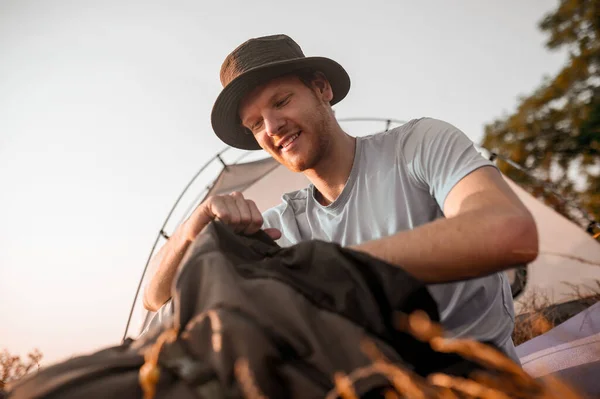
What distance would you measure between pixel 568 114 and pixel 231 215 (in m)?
9.71

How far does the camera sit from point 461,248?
2.03ft

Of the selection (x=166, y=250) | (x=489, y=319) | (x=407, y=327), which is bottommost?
(x=489, y=319)

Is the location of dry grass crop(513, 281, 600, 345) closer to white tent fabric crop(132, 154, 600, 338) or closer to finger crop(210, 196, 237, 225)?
white tent fabric crop(132, 154, 600, 338)

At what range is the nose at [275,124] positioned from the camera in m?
1.43

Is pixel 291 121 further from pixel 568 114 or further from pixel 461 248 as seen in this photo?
pixel 568 114

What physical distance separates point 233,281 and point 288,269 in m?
0.14

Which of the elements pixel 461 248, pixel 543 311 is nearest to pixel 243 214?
pixel 461 248

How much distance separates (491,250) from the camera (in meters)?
0.62

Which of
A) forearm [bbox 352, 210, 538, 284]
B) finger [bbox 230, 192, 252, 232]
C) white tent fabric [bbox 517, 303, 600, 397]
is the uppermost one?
finger [bbox 230, 192, 252, 232]

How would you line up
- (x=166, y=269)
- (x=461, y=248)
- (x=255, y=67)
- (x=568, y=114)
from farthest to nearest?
(x=568, y=114) < (x=255, y=67) < (x=166, y=269) < (x=461, y=248)

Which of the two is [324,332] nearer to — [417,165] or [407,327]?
[407,327]

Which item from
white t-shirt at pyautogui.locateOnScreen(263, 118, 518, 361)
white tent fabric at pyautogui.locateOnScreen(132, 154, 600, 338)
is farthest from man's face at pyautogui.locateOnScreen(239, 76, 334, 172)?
white tent fabric at pyautogui.locateOnScreen(132, 154, 600, 338)

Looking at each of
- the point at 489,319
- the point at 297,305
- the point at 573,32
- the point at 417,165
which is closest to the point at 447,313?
the point at 489,319

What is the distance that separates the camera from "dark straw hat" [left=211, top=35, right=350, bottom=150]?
1.43 metres
